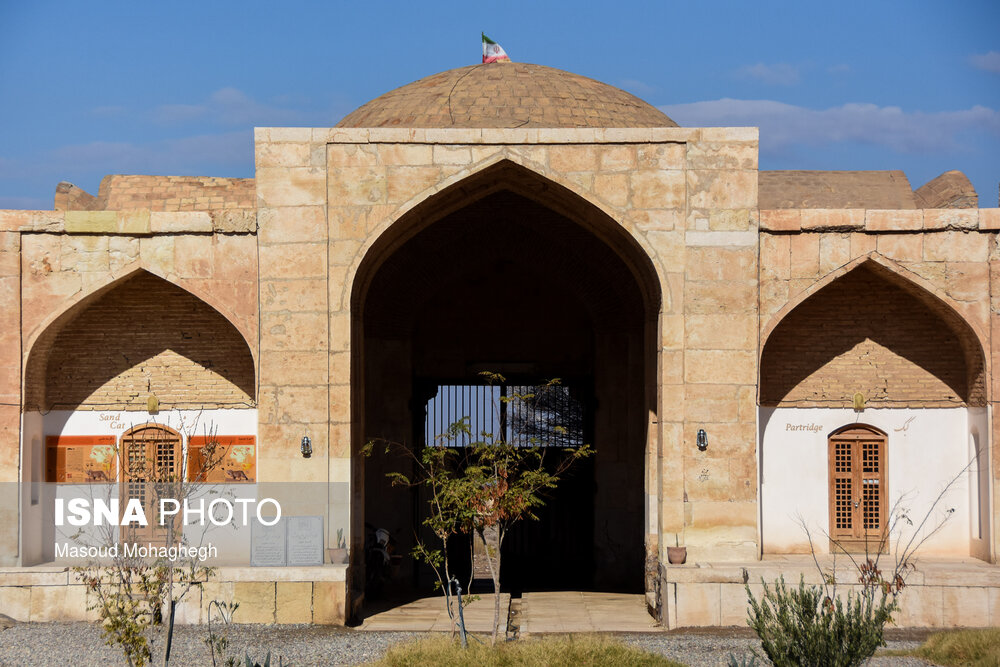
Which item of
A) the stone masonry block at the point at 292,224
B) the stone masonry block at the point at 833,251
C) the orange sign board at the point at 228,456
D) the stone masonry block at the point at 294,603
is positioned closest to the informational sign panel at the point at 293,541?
the stone masonry block at the point at 294,603

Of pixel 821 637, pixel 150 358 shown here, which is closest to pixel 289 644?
pixel 150 358

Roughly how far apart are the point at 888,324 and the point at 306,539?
6.68 meters

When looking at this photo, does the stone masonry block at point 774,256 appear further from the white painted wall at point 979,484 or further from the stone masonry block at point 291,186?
the stone masonry block at point 291,186

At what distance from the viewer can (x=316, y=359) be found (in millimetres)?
10633

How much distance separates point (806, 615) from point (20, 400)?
8042mm

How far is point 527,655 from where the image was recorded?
331 inches

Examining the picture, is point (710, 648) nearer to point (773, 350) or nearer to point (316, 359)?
point (773, 350)

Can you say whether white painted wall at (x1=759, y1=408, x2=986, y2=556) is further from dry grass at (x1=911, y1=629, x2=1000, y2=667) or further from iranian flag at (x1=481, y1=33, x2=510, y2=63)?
iranian flag at (x1=481, y1=33, x2=510, y2=63)

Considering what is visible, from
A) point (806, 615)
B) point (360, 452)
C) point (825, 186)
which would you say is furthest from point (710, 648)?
point (825, 186)

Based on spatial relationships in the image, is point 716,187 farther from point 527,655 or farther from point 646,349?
point 527,655

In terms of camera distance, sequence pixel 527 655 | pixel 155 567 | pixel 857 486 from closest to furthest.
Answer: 1. pixel 527 655
2. pixel 155 567
3. pixel 857 486

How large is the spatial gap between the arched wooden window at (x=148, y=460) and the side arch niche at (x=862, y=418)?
6.59m

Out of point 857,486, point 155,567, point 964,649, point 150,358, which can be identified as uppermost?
point 150,358

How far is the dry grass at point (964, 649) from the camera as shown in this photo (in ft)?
28.2
